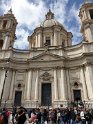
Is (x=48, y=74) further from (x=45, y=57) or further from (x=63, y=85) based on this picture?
(x=63, y=85)

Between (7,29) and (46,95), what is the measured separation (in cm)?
1623

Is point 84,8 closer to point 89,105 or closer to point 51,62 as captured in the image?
point 51,62

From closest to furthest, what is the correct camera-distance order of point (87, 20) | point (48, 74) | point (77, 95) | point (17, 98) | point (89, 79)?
point (89, 79) < point (77, 95) < point (17, 98) < point (48, 74) < point (87, 20)

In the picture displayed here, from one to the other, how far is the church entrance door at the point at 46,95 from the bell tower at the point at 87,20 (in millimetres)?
11295

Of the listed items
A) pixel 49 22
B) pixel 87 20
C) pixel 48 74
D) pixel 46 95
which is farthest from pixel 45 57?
pixel 49 22

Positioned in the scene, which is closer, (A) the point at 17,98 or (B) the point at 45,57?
(A) the point at 17,98

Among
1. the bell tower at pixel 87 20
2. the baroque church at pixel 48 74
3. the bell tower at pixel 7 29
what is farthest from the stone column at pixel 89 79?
the bell tower at pixel 7 29

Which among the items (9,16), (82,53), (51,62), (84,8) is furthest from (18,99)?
(84,8)

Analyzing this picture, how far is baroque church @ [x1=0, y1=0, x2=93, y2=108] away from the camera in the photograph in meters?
26.0

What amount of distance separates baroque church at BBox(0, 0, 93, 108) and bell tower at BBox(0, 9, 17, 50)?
0.83 feet

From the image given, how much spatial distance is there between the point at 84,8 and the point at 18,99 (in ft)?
74.0

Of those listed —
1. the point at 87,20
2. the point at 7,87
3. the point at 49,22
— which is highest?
the point at 49,22

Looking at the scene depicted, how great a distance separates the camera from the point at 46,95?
27.5m

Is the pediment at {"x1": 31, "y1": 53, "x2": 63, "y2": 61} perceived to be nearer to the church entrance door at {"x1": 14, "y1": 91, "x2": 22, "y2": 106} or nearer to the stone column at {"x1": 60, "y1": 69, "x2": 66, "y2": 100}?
the stone column at {"x1": 60, "y1": 69, "x2": 66, "y2": 100}
